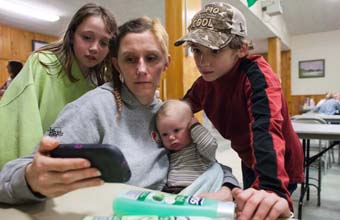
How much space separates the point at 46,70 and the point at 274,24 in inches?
254

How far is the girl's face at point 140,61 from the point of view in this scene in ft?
3.15

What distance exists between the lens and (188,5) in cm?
236

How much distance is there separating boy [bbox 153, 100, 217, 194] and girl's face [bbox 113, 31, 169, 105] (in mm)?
141

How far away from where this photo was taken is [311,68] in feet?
Answer: 27.2

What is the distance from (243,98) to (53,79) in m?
0.77

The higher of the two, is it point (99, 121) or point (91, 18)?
point (91, 18)

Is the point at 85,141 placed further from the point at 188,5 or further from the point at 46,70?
the point at 188,5

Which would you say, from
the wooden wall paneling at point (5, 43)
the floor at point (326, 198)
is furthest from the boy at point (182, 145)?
the wooden wall paneling at point (5, 43)

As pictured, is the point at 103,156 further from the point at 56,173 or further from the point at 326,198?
the point at 326,198

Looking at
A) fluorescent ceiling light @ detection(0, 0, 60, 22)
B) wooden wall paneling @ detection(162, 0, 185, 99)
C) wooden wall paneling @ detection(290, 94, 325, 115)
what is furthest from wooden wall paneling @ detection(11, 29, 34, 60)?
wooden wall paneling @ detection(290, 94, 325, 115)

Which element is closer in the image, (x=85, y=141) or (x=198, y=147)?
(x=85, y=141)

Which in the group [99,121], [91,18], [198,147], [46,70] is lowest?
[198,147]

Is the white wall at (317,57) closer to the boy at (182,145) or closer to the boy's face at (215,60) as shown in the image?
the boy's face at (215,60)

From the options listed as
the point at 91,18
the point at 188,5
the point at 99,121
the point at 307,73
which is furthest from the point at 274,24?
the point at 99,121
